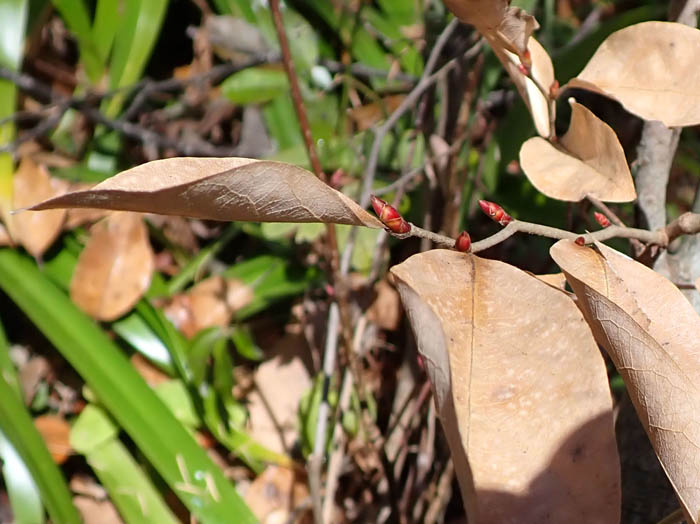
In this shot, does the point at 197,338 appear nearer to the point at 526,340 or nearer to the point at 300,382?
the point at 300,382

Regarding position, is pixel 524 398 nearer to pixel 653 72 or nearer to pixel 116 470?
pixel 653 72

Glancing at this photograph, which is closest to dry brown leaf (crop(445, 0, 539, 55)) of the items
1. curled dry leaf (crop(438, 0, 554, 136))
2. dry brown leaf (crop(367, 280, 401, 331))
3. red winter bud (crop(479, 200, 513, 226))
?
curled dry leaf (crop(438, 0, 554, 136))

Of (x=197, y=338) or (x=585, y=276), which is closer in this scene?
(x=585, y=276)

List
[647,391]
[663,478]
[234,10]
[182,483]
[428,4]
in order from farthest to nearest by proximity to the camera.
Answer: [234,10], [428,4], [182,483], [663,478], [647,391]

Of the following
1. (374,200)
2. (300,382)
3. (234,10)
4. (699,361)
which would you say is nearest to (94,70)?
(234,10)

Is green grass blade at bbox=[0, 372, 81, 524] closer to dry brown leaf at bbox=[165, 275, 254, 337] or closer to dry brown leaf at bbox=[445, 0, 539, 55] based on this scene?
dry brown leaf at bbox=[165, 275, 254, 337]

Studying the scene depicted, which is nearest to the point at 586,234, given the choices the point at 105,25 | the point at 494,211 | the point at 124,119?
the point at 494,211

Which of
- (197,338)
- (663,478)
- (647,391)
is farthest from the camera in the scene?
(197,338)
